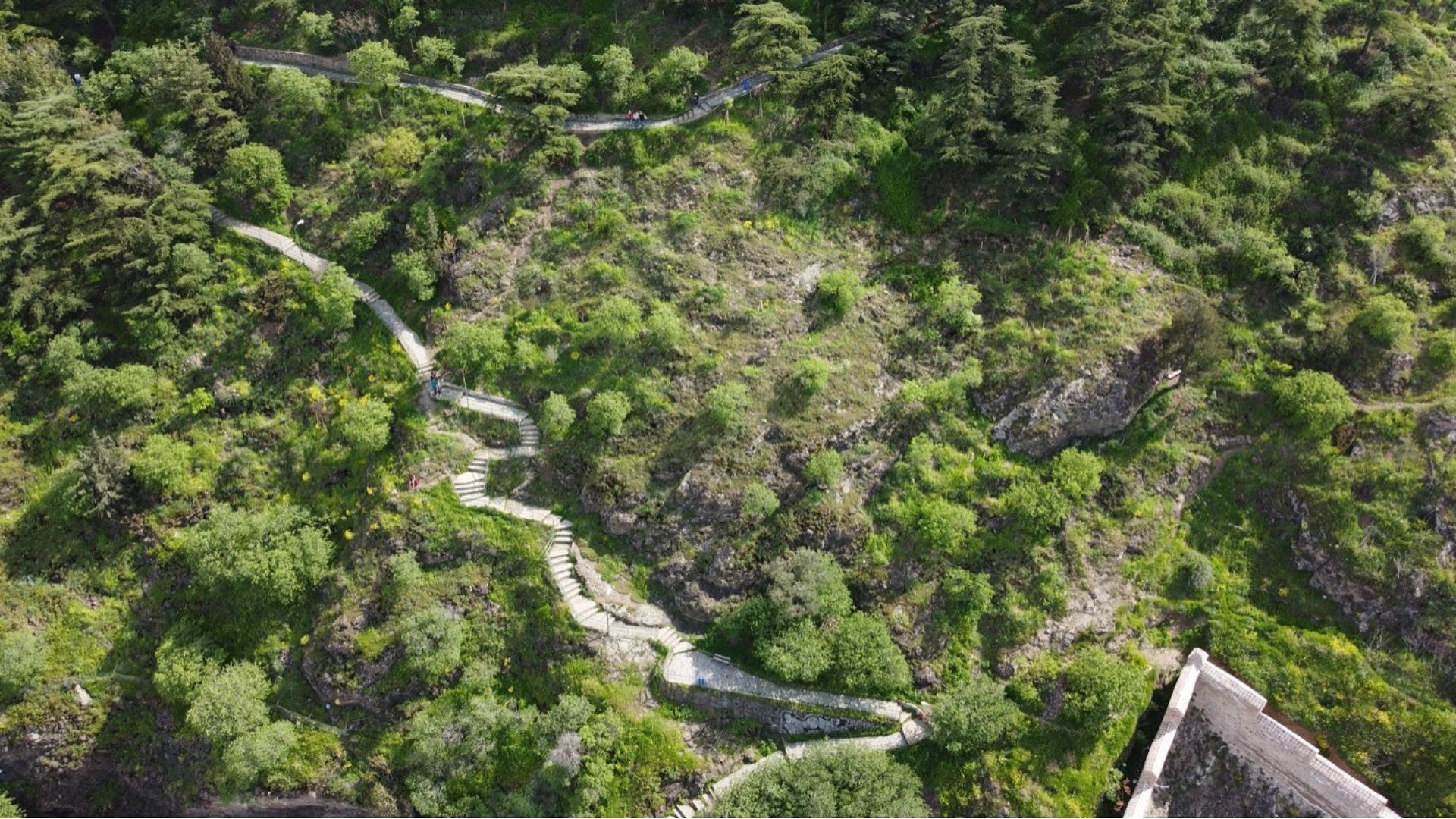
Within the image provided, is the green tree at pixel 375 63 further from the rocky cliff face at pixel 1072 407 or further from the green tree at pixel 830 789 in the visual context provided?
the green tree at pixel 830 789

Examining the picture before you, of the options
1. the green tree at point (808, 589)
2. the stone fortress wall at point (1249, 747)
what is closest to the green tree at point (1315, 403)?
the stone fortress wall at point (1249, 747)

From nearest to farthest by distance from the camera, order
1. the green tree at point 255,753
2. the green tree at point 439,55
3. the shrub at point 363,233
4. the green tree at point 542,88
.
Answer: the green tree at point 255,753 < the green tree at point 542,88 < the shrub at point 363,233 < the green tree at point 439,55

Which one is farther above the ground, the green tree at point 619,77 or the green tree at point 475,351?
the green tree at point 619,77

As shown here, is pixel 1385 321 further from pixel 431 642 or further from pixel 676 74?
pixel 431 642

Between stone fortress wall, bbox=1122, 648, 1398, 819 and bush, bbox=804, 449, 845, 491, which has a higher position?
bush, bbox=804, 449, 845, 491

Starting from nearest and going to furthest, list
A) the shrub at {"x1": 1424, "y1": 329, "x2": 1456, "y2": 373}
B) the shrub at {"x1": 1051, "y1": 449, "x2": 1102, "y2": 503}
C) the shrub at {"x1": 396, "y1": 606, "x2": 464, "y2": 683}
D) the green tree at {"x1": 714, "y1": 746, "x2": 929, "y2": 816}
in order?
the green tree at {"x1": 714, "y1": 746, "x2": 929, "y2": 816} < the shrub at {"x1": 396, "y1": 606, "x2": 464, "y2": 683} < the shrub at {"x1": 1051, "y1": 449, "x2": 1102, "y2": 503} < the shrub at {"x1": 1424, "y1": 329, "x2": 1456, "y2": 373}

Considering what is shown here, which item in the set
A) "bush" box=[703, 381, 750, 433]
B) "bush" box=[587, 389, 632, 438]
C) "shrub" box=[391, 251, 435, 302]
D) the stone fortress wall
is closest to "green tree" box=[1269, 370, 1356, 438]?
the stone fortress wall

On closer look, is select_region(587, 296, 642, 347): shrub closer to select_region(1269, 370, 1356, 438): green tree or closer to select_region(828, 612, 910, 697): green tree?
select_region(828, 612, 910, 697): green tree
